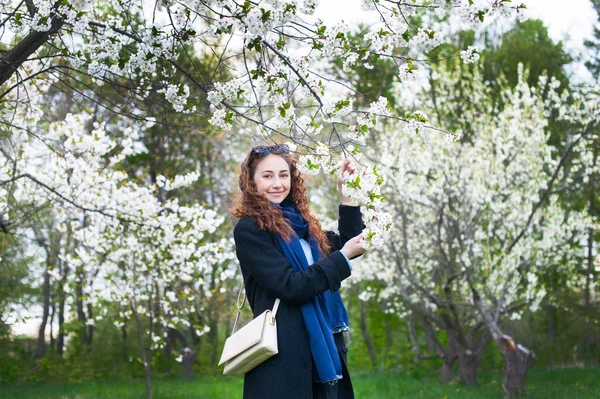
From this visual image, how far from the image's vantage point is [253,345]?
248cm

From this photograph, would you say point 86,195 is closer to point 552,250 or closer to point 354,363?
point 552,250

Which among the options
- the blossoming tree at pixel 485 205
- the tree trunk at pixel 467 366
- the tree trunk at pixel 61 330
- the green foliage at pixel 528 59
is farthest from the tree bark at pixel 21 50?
the green foliage at pixel 528 59

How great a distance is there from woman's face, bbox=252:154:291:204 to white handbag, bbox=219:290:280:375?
18.7 inches

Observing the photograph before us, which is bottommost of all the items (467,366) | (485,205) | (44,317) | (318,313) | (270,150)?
(318,313)

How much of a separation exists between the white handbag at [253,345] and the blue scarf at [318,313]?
0.14 meters

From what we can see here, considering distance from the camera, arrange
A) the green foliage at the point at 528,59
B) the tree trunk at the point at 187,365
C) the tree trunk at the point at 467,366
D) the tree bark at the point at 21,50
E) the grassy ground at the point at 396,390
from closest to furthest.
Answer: the tree bark at the point at 21,50 < the grassy ground at the point at 396,390 < the tree trunk at the point at 467,366 < the tree trunk at the point at 187,365 < the green foliage at the point at 528,59

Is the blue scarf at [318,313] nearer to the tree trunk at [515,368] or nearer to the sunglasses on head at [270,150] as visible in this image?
the sunglasses on head at [270,150]

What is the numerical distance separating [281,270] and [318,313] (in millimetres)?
233

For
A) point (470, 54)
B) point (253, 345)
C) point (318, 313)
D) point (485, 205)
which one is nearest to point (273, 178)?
point (318, 313)

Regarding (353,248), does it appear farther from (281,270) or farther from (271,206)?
(271,206)

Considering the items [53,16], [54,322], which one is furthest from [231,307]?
[53,16]

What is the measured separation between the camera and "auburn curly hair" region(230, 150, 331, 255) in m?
2.69

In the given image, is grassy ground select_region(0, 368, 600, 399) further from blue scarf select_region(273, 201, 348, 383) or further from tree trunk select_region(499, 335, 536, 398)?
blue scarf select_region(273, 201, 348, 383)

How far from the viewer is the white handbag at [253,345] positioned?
2467 millimetres
